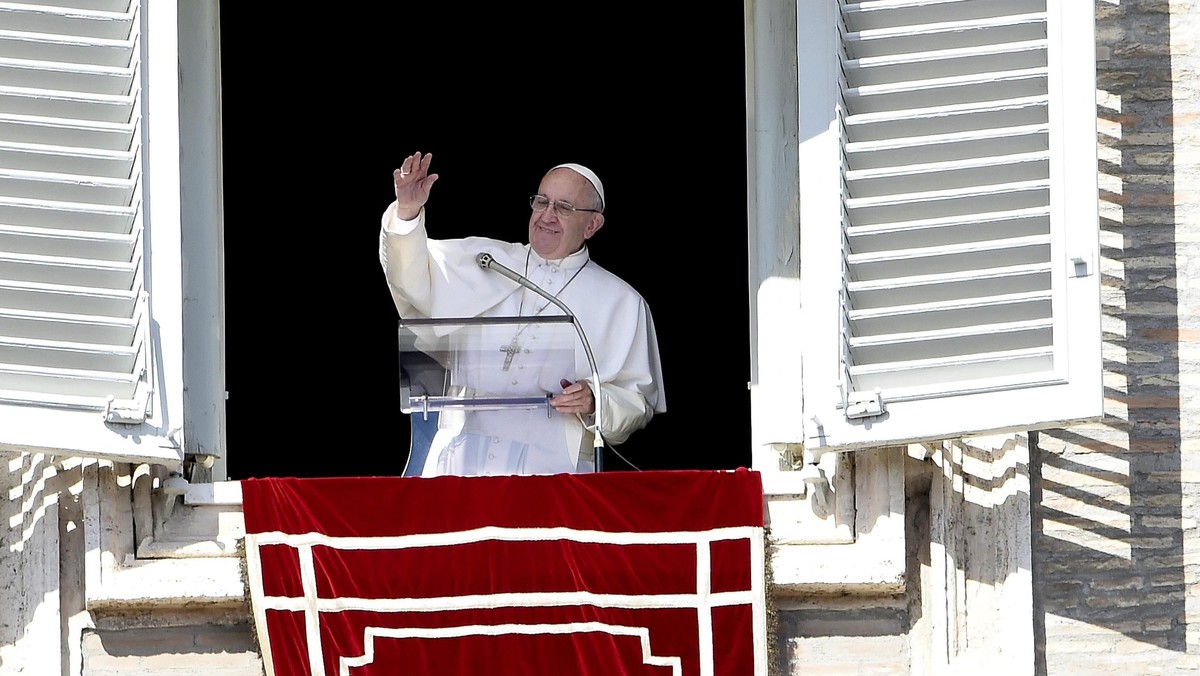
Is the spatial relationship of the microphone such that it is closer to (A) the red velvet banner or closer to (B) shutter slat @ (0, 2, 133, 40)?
(A) the red velvet banner

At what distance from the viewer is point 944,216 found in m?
5.62

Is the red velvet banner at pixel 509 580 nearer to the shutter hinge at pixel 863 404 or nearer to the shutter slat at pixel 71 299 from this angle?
the shutter hinge at pixel 863 404

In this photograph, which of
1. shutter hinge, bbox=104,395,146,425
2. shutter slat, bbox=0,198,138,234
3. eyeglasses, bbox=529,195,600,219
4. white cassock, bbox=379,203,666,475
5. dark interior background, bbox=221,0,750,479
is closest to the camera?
shutter hinge, bbox=104,395,146,425

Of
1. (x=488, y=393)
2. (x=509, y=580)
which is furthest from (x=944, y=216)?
(x=509, y=580)

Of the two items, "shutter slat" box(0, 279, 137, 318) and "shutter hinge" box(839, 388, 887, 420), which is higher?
"shutter slat" box(0, 279, 137, 318)

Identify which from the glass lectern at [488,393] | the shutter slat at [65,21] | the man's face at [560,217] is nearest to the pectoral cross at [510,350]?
the glass lectern at [488,393]

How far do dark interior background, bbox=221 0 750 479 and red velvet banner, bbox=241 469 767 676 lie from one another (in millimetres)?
2717

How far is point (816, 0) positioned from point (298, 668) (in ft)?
6.65

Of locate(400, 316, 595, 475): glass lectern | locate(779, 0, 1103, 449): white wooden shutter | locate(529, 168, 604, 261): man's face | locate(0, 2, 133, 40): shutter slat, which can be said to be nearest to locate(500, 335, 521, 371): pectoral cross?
locate(400, 316, 595, 475): glass lectern

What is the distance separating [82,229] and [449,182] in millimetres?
3154

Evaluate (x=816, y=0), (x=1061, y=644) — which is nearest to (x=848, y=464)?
(x=1061, y=644)

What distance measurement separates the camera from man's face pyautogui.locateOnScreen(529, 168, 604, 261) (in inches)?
268

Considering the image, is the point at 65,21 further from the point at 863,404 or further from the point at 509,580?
the point at 863,404

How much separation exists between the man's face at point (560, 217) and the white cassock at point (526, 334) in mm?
53
